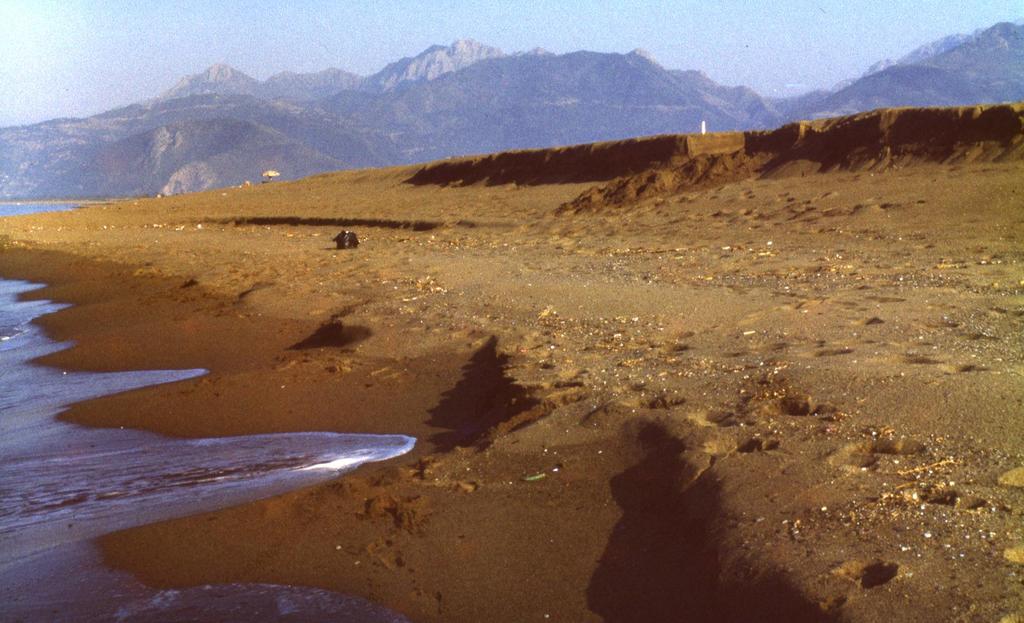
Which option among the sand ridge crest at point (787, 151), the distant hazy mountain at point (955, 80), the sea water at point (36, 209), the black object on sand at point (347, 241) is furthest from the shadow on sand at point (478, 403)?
the sea water at point (36, 209)

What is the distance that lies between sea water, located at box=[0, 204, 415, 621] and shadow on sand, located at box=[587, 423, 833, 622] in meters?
0.93

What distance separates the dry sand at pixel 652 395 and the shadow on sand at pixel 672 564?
0.04ft

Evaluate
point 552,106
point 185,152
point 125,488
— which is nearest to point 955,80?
point 125,488

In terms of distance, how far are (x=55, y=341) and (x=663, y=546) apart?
9178mm

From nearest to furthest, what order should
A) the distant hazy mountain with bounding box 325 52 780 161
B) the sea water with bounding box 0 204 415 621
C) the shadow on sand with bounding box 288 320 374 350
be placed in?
1. the sea water with bounding box 0 204 415 621
2. the shadow on sand with bounding box 288 320 374 350
3. the distant hazy mountain with bounding box 325 52 780 161

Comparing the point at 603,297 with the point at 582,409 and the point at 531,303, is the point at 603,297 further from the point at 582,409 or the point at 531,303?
the point at 582,409

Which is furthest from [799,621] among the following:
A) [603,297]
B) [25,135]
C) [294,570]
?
[25,135]

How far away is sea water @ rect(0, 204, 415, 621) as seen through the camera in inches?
163

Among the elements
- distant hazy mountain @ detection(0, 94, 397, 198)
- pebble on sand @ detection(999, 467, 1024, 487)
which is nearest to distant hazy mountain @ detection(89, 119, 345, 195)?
distant hazy mountain @ detection(0, 94, 397, 198)

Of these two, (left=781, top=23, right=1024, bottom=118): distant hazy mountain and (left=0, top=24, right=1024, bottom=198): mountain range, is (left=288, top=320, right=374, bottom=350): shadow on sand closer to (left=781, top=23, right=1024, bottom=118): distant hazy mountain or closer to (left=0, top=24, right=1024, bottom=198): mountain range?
(left=781, top=23, right=1024, bottom=118): distant hazy mountain

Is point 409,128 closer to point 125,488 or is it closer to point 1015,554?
point 125,488

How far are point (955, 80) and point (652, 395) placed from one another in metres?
29.8

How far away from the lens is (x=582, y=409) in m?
5.71

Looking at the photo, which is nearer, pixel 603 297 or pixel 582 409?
pixel 582 409
